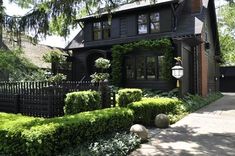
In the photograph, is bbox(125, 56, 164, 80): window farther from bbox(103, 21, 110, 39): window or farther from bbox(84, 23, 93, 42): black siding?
bbox(84, 23, 93, 42): black siding

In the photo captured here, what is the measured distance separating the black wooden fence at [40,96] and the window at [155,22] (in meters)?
9.24

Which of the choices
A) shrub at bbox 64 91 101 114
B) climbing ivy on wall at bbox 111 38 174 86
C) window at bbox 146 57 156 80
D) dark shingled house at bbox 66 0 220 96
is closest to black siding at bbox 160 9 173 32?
dark shingled house at bbox 66 0 220 96

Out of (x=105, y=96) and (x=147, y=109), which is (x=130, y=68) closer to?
(x=105, y=96)

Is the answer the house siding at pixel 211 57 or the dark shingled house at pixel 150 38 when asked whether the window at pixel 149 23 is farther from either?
the house siding at pixel 211 57

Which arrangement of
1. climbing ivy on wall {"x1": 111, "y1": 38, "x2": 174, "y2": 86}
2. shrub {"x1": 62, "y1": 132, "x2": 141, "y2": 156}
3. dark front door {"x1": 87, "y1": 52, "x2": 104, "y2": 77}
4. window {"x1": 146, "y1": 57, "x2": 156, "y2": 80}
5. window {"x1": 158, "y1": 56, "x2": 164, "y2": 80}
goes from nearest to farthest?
shrub {"x1": 62, "y1": 132, "x2": 141, "y2": 156} → climbing ivy on wall {"x1": 111, "y1": 38, "x2": 174, "y2": 86} → window {"x1": 158, "y1": 56, "x2": 164, "y2": 80} → window {"x1": 146, "y1": 57, "x2": 156, "y2": 80} → dark front door {"x1": 87, "y1": 52, "x2": 104, "y2": 77}

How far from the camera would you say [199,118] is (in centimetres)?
1170

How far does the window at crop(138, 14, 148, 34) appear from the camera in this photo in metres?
19.5

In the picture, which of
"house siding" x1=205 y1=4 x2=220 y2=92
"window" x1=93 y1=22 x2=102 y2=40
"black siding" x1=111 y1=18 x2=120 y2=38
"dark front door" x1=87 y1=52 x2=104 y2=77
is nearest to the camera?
"black siding" x1=111 y1=18 x2=120 y2=38

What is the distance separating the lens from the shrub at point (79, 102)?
9328 millimetres

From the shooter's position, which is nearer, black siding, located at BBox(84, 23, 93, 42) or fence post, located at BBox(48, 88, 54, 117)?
fence post, located at BBox(48, 88, 54, 117)

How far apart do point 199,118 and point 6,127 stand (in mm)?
8059

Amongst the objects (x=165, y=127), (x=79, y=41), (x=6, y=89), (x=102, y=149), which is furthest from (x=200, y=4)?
(x=102, y=149)

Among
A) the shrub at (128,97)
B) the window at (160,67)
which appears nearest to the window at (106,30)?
the window at (160,67)

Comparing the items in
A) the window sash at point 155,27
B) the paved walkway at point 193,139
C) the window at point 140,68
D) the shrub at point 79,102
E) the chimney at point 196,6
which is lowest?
the paved walkway at point 193,139
